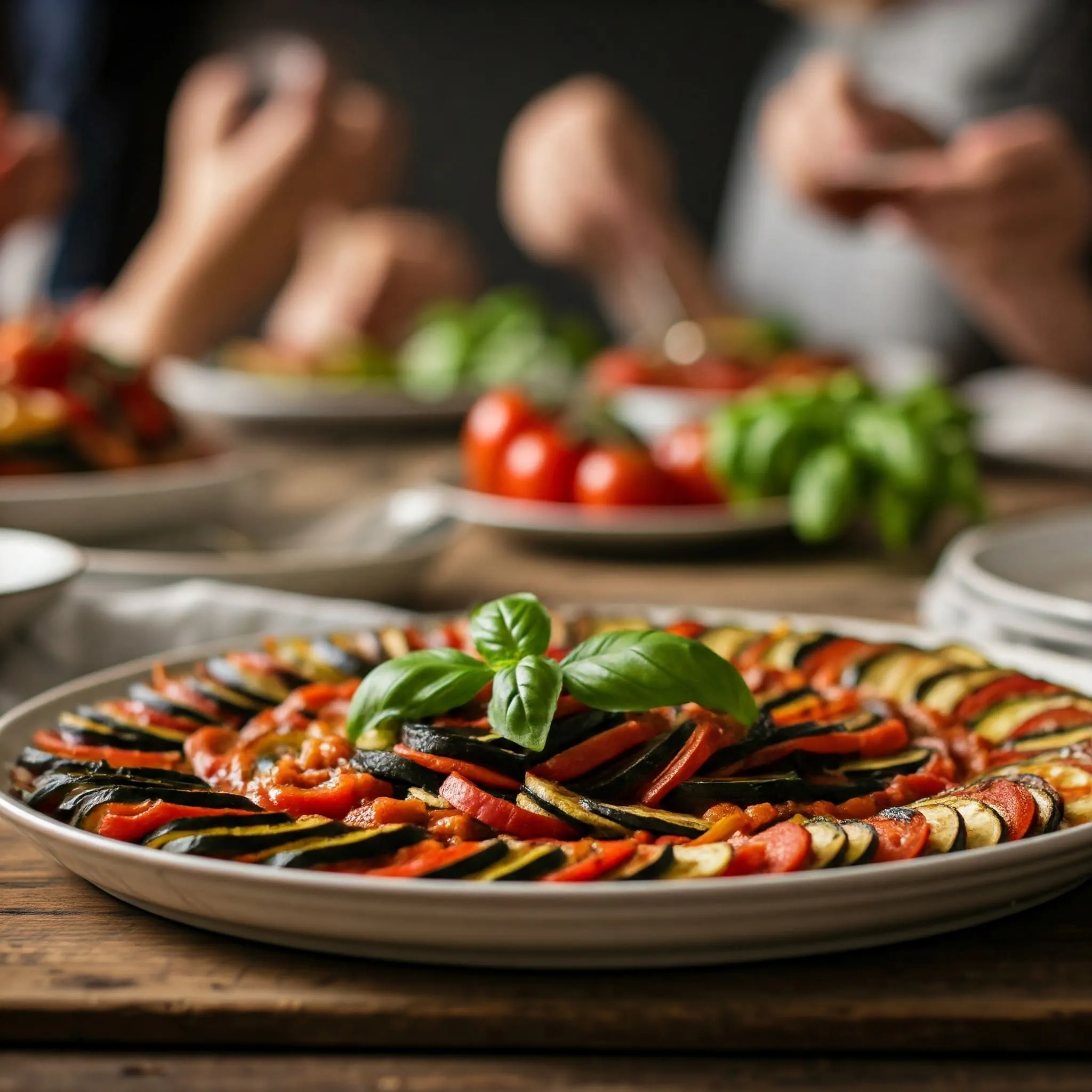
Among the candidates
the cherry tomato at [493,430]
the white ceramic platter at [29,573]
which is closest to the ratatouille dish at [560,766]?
the white ceramic platter at [29,573]

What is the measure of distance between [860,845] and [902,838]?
4cm

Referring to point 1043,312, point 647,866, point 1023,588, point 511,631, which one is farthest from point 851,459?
point 1043,312

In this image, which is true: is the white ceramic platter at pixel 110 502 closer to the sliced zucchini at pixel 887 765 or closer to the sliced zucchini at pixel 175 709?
the sliced zucchini at pixel 175 709

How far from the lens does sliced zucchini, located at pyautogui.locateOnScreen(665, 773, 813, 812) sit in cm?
104

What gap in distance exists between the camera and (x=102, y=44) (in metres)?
8.03

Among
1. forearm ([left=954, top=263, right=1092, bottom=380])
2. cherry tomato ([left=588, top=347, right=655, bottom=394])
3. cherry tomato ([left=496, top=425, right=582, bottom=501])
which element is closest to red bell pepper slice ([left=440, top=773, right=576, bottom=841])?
cherry tomato ([left=496, top=425, right=582, bottom=501])

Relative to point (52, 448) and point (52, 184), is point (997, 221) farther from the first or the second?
point (52, 184)

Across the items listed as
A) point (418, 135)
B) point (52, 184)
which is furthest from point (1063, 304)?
point (418, 135)

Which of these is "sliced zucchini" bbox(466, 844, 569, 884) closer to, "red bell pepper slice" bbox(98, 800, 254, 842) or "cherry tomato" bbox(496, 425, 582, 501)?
"red bell pepper slice" bbox(98, 800, 254, 842)

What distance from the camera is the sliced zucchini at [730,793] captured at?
104 centimetres

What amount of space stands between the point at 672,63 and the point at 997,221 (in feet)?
15.1

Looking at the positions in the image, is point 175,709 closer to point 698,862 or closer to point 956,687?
point 698,862

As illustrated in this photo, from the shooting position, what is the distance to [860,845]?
0.91 metres

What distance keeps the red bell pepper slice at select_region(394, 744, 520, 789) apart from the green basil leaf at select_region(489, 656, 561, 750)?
28 mm
